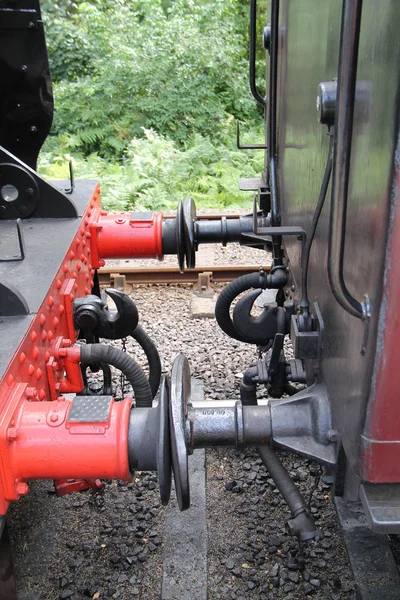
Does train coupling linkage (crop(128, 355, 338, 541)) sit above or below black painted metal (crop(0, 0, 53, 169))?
below

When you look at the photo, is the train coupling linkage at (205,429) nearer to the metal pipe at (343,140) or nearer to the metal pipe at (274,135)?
the metal pipe at (343,140)

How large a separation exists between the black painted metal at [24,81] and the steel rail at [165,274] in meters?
1.61

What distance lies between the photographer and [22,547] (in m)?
2.69

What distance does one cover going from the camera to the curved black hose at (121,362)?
2.41 meters

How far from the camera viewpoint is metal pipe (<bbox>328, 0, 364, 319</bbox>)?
1261 mm

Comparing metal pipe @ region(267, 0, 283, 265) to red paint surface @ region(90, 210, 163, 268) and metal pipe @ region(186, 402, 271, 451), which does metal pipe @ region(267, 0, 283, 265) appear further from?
metal pipe @ region(186, 402, 271, 451)

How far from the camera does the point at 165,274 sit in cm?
527

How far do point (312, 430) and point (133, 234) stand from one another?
1713 millimetres

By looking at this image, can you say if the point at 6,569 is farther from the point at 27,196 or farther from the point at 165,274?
the point at 165,274

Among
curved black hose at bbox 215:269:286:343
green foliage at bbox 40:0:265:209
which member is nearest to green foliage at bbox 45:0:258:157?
green foliage at bbox 40:0:265:209

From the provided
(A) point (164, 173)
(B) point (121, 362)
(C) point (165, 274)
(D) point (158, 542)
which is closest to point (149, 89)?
(A) point (164, 173)

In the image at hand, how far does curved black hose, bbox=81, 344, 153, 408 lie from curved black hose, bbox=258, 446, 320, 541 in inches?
22.2

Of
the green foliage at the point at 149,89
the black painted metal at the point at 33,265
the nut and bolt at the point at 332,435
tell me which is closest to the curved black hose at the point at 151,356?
the black painted metal at the point at 33,265

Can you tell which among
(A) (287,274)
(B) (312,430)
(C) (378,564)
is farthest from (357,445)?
(A) (287,274)
